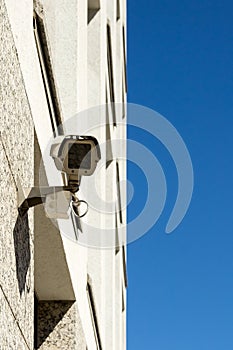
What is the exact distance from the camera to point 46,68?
6.63 meters

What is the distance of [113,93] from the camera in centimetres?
1620

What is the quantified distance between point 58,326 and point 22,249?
3.30 metres

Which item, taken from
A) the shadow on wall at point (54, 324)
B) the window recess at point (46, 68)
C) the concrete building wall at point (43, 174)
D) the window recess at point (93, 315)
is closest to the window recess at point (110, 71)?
the concrete building wall at point (43, 174)

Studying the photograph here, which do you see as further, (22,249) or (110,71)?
(110,71)

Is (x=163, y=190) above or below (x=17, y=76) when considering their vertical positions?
below

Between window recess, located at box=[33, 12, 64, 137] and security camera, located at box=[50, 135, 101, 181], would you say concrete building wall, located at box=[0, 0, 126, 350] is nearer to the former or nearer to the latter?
window recess, located at box=[33, 12, 64, 137]

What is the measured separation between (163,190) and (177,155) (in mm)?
251

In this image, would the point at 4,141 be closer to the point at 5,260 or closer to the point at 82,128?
the point at 5,260

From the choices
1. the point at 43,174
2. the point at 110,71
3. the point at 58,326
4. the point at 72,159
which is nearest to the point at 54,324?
the point at 58,326

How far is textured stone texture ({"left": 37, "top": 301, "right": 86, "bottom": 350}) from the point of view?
8055 millimetres

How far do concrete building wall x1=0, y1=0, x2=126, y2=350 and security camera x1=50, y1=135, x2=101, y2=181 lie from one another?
0.17 m

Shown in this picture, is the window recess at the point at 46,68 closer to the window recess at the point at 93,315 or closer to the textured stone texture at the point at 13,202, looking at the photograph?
the textured stone texture at the point at 13,202

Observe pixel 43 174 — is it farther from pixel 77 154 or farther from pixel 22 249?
pixel 22 249

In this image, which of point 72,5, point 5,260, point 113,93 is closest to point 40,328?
point 72,5
